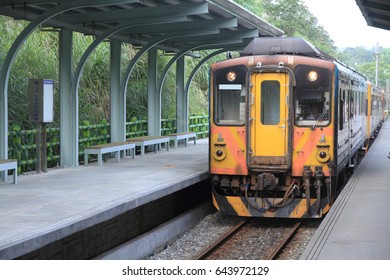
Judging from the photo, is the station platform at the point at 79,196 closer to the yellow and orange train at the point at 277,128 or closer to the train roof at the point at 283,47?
the yellow and orange train at the point at 277,128

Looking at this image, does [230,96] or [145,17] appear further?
[145,17]

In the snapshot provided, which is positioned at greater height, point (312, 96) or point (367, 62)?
point (367, 62)

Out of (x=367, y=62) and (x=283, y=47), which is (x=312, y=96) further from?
(x=367, y=62)

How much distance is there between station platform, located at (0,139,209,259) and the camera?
7562mm

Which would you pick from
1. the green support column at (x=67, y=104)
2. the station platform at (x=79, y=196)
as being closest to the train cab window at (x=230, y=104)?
the station platform at (x=79, y=196)

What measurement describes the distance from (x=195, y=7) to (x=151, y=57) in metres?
4.76

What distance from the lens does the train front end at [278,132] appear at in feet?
38.0

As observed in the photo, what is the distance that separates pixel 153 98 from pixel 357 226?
1026 cm

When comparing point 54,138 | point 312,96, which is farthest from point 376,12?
point 54,138

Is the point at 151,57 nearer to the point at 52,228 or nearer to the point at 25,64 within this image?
the point at 25,64

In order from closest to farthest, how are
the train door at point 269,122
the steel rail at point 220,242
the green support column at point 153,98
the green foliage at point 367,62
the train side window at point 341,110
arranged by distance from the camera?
the steel rail at point 220,242 < the train door at point 269,122 < the train side window at point 341,110 < the green support column at point 153,98 < the green foliage at point 367,62

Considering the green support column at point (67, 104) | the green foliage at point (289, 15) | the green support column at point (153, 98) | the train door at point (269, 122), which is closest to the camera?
the train door at point (269, 122)

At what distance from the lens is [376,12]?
15.9 meters

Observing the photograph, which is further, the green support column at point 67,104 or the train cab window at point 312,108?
the green support column at point 67,104
